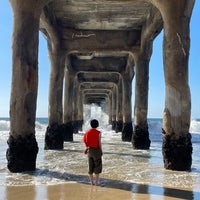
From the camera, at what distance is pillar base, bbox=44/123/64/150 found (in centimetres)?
1347

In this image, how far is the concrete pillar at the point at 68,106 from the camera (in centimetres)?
1883

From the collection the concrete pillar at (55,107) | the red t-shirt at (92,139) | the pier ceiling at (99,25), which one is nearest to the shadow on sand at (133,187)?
the red t-shirt at (92,139)

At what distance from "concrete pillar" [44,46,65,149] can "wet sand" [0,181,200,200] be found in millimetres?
7449

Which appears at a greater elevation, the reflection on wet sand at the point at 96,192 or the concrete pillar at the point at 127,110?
the concrete pillar at the point at 127,110

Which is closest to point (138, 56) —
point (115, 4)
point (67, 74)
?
point (115, 4)

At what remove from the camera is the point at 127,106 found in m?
21.4

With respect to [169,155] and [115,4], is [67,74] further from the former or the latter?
[169,155]

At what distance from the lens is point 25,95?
25.6ft

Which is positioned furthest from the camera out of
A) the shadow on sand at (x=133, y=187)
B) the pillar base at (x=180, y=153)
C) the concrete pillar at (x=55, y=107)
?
the concrete pillar at (x=55, y=107)

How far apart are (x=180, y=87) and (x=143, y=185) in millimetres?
2906

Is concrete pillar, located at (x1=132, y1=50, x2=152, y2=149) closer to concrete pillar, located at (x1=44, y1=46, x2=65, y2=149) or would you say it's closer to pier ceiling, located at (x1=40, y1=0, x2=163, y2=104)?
pier ceiling, located at (x1=40, y1=0, x2=163, y2=104)

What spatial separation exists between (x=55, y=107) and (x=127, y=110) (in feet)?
26.5

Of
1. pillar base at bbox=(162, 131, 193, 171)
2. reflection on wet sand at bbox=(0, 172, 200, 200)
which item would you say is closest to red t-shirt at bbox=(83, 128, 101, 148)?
reflection on wet sand at bbox=(0, 172, 200, 200)

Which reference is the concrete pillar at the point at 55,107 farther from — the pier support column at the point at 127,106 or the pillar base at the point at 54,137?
the pier support column at the point at 127,106
